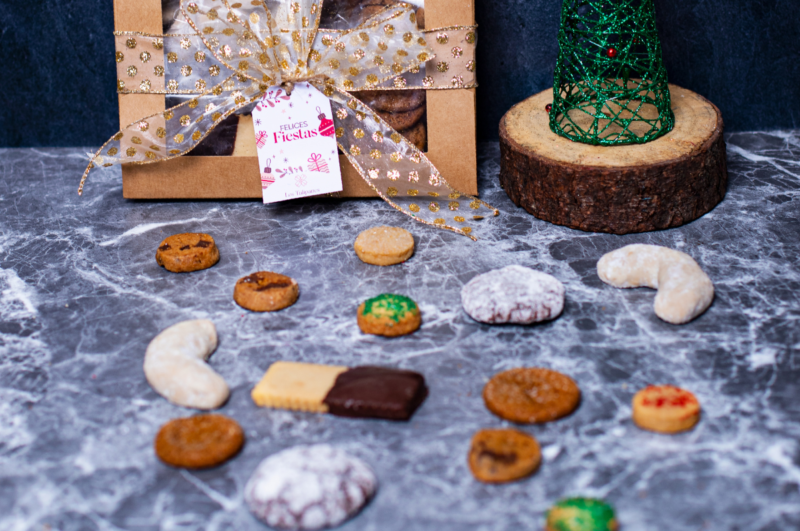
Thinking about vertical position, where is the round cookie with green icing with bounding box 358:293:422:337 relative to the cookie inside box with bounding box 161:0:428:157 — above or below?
below

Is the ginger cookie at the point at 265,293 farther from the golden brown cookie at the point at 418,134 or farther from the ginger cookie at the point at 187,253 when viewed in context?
the golden brown cookie at the point at 418,134

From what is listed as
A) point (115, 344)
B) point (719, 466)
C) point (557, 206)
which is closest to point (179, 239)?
point (115, 344)

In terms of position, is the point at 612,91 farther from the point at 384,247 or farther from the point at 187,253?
the point at 187,253

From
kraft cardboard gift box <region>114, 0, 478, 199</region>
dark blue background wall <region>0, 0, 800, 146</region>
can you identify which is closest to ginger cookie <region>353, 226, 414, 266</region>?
kraft cardboard gift box <region>114, 0, 478, 199</region>

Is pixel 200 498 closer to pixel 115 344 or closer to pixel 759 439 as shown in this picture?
pixel 115 344

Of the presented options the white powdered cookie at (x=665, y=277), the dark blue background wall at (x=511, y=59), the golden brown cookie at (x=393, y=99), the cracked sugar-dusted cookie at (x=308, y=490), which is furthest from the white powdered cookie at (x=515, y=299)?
the dark blue background wall at (x=511, y=59)

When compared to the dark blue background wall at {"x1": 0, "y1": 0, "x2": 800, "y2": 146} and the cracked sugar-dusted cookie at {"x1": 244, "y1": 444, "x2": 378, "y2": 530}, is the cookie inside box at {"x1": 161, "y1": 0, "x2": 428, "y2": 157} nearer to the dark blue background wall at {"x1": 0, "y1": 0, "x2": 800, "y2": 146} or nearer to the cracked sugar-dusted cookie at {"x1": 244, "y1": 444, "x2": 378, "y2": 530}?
the dark blue background wall at {"x1": 0, "y1": 0, "x2": 800, "y2": 146}
